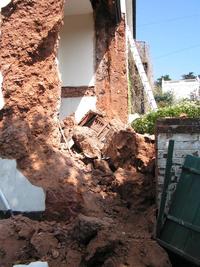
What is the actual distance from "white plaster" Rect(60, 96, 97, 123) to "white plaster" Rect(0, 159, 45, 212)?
5989mm

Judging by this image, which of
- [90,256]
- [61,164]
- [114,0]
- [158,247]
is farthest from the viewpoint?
[114,0]

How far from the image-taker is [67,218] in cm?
487

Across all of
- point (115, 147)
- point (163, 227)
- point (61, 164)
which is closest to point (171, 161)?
point (163, 227)

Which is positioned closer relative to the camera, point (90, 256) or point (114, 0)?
point (90, 256)

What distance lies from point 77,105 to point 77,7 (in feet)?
7.72

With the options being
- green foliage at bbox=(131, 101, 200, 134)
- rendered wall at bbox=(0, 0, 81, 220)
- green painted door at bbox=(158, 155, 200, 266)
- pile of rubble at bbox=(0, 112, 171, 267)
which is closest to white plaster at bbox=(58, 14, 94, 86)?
green foliage at bbox=(131, 101, 200, 134)

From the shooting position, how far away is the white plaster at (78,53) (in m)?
11.1

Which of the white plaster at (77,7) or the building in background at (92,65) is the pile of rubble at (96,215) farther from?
the white plaster at (77,7)

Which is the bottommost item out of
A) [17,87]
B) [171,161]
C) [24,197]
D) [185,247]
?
[185,247]

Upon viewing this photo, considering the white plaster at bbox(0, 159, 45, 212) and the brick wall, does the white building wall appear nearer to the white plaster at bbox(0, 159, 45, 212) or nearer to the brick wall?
the brick wall

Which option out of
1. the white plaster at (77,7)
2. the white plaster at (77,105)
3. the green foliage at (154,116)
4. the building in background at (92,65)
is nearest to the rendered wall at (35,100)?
the white plaster at (77,7)

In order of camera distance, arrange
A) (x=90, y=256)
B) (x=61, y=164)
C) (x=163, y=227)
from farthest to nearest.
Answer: (x=61, y=164)
(x=163, y=227)
(x=90, y=256)

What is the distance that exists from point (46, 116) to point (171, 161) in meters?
1.82

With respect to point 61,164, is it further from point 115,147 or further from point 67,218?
point 115,147
